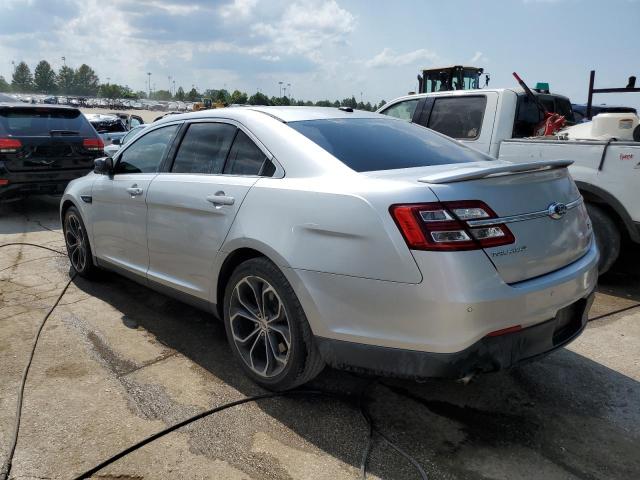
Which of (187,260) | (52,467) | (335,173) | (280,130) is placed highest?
(280,130)

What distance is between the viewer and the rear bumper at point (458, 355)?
2422 mm

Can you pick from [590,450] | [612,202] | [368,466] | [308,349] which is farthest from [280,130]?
[612,202]

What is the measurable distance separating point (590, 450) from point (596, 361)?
1156 millimetres

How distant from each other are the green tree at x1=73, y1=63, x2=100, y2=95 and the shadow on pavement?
211m

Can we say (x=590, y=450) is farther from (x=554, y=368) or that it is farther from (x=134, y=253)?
(x=134, y=253)

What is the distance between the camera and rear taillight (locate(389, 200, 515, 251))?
2359 mm

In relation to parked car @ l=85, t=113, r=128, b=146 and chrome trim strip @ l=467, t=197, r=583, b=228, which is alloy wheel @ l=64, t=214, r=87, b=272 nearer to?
chrome trim strip @ l=467, t=197, r=583, b=228

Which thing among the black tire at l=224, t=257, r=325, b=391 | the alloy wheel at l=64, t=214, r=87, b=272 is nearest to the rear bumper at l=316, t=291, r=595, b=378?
the black tire at l=224, t=257, r=325, b=391

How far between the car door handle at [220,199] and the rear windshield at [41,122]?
636cm

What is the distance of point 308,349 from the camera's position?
9.29ft

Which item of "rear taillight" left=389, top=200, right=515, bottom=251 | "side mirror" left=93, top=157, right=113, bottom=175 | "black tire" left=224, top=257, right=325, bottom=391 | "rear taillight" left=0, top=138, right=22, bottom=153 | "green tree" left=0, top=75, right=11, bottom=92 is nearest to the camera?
"rear taillight" left=389, top=200, right=515, bottom=251

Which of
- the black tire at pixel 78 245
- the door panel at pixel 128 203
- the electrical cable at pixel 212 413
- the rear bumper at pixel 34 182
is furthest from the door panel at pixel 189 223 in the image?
the rear bumper at pixel 34 182

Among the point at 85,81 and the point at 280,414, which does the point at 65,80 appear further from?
the point at 280,414

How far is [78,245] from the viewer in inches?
206
